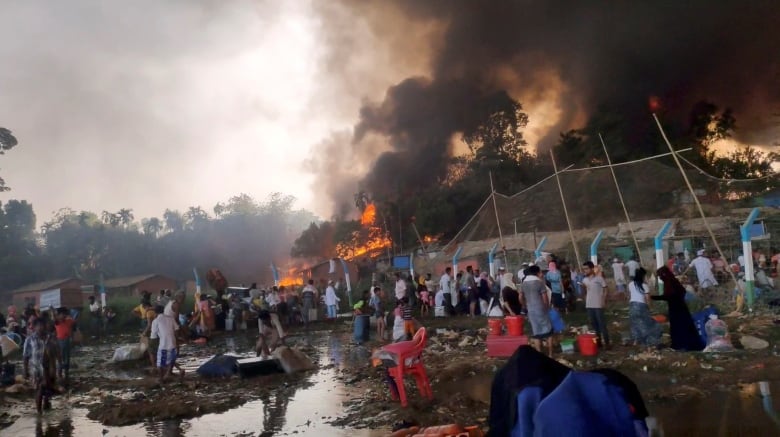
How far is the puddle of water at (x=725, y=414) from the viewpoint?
5566 mm

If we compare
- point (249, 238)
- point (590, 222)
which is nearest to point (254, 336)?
point (590, 222)

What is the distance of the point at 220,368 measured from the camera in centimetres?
1098

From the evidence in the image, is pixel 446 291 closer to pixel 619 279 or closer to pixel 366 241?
pixel 619 279

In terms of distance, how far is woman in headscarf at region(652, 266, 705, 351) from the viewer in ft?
30.6

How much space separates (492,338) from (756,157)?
3323cm

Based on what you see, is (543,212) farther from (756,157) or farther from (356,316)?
(756,157)

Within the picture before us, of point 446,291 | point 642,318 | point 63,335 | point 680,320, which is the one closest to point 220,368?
point 63,335

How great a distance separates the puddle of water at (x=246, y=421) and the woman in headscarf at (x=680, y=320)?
5.10 m

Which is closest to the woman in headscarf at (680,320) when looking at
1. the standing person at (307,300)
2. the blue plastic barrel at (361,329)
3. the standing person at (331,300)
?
the blue plastic barrel at (361,329)

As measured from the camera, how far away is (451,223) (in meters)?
41.6

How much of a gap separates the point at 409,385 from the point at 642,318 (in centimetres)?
427

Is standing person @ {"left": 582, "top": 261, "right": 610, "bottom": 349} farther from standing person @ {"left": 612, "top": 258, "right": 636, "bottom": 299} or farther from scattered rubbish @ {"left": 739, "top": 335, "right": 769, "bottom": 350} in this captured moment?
standing person @ {"left": 612, "top": 258, "right": 636, "bottom": 299}

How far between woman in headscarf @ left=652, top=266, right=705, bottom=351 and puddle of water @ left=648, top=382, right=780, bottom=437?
2115 mm

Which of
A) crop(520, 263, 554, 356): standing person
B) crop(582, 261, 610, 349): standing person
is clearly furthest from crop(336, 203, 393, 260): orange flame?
crop(520, 263, 554, 356): standing person
